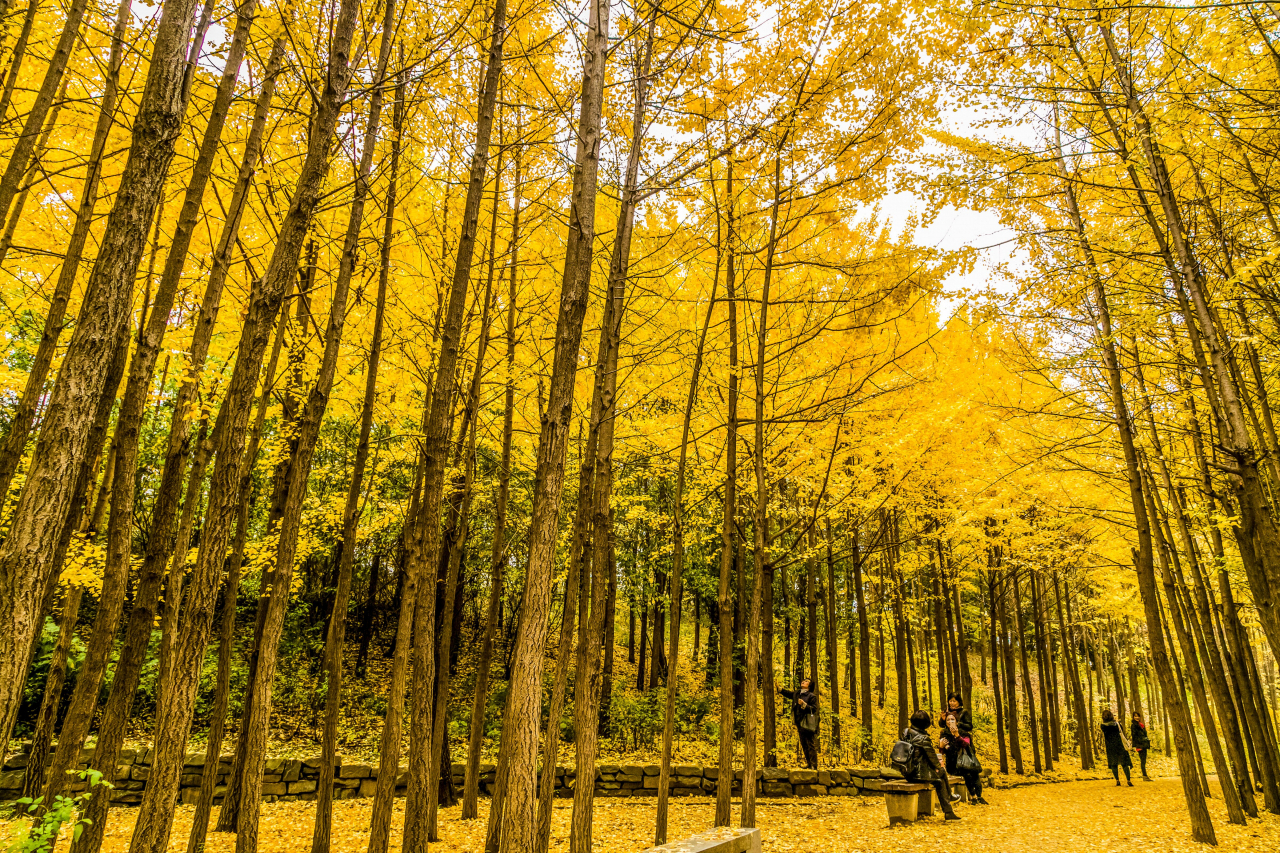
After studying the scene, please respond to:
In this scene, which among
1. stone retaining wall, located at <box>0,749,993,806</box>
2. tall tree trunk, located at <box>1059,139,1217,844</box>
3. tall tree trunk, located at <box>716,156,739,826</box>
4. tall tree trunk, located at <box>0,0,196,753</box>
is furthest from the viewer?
stone retaining wall, located at <box>0,749,993,806</box>

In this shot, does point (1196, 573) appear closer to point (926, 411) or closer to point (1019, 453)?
point (1019, 453)

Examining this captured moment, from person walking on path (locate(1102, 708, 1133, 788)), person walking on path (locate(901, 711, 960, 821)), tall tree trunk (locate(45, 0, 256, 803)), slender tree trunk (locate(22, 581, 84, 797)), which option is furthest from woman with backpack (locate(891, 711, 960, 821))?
slender tree trunk (locate(22, 581, 84, 797))

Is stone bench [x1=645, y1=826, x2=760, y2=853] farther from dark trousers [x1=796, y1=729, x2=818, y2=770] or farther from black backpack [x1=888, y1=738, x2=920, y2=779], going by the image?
dark trousers [x1=796, y1=729, x2=818, y2=770]

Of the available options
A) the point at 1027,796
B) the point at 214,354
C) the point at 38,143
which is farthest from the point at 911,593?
the point at 38,143

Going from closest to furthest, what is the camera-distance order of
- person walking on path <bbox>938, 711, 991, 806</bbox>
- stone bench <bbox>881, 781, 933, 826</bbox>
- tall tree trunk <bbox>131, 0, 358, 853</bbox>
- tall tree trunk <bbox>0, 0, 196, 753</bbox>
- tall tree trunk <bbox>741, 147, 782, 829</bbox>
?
tall tree trunk <bbox>0, 0, 196, 753</bbox> < tall tree trunk <bbox>131, 0, 358, 853</bbox> < tall tree trunk <bbox>741, 147, 782, 829</bbox> < stone bench <bbox>881, 781, 933, 826</bbox> < person walking on path <bbox>938, 711, 991, 806</bbox>

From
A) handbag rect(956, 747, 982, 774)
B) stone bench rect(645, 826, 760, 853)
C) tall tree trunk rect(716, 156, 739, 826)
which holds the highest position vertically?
tall tree trunk rect(716, 156, 739, 826)

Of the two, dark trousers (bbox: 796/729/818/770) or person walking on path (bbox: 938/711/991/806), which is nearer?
person walking on path (bbox: 938/711/991/806)

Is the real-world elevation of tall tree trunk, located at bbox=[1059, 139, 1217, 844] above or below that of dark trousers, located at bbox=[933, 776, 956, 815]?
above

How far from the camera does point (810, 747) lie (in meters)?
10.4

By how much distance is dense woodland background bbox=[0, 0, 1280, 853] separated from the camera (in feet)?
12.7

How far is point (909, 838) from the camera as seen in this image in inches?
270

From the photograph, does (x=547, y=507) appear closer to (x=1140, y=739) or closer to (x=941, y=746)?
(x=941, y=746)

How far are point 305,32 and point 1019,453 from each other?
989 centimetres

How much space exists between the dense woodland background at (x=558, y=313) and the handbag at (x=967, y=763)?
269cm
